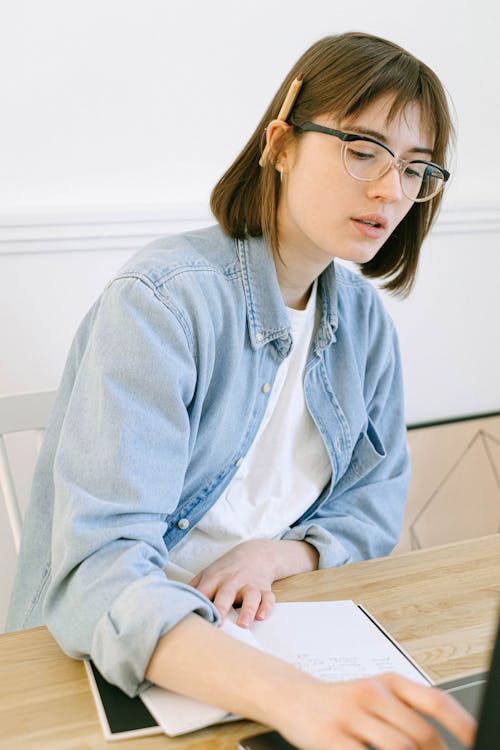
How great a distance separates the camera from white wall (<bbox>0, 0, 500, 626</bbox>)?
1.37 m

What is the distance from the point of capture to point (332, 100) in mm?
916

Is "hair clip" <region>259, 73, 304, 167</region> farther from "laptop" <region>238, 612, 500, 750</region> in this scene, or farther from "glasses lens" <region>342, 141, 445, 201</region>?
"laptop" <region>238, 612, 500, 750</region>

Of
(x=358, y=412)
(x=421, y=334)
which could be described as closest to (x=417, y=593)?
(x=358, y=412)

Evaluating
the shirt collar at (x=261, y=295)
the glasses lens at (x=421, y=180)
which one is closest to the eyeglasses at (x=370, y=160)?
the glasses lens at (x=421, y=180)

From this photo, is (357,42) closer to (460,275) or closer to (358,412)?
(358,412)

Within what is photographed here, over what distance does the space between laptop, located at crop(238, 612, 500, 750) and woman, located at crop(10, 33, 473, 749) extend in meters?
0.02

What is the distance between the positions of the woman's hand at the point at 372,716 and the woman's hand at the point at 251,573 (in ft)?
0.66

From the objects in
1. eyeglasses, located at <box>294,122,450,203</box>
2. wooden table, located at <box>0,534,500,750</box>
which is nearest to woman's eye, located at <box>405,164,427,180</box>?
eyeglasses, located at <box>294,122,450,203</box>

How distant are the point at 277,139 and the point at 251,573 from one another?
0.53 meters

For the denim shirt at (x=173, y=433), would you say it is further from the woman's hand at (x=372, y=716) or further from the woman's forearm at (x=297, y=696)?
the woman's hand at (x=372, y=716)

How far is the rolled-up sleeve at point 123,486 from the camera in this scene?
665mm

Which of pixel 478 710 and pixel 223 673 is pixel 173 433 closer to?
pixel 223 673

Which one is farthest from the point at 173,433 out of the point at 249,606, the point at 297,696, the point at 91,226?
the point at 91,226

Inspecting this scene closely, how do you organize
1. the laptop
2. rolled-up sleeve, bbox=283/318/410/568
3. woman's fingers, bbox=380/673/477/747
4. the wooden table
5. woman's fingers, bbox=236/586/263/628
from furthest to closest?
rolled-up sleeve, bbox=283/318/410/568 < woman's fingers, bbox=236/586/263/628 < the wooden table < woman's fingers, bbox=380/673/477/747 < the laptop
